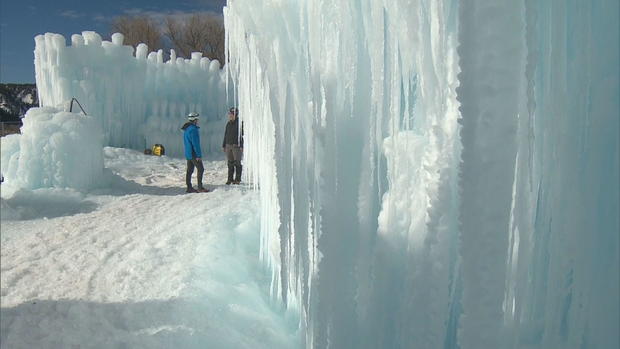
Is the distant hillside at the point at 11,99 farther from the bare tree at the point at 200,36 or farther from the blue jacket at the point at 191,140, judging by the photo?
the bare tree at the point at 200,36

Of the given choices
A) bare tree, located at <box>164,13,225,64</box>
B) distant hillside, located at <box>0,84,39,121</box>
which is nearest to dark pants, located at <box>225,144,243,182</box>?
distant hillside, located at <box>0,84,39,121</box>

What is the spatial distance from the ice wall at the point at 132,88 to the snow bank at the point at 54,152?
413 centimetres

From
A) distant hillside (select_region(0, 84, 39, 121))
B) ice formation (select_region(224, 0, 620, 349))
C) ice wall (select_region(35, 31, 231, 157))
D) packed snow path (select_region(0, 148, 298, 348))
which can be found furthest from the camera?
ice wall (select_region(35, 31, 231, 157))

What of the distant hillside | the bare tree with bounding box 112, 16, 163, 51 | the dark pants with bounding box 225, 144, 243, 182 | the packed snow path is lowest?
the packed snow path

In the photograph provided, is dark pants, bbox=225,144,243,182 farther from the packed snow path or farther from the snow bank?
the packed snow path

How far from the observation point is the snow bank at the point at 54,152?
695cm

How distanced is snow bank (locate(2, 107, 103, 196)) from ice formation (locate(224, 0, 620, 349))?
5.68 m

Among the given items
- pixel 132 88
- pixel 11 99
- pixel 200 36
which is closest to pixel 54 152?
pixel 11 99

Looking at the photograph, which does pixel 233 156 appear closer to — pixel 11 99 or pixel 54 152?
pixel 54 152

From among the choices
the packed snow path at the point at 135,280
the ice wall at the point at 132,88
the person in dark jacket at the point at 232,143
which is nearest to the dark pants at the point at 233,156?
the person in dark jacket at the point at 232,143

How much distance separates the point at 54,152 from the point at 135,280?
440 centimetres

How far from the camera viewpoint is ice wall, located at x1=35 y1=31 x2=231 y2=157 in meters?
11.2

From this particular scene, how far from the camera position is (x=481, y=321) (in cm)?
179

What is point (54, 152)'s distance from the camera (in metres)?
7.17
